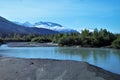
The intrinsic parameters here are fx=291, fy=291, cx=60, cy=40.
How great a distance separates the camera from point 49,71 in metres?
19.4

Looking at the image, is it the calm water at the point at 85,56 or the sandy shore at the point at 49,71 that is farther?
the calm water at the point at 85,56

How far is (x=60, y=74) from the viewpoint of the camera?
18.6 m

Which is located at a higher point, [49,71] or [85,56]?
[49,71]

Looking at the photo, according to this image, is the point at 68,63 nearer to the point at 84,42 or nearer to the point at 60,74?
the point at 60,74

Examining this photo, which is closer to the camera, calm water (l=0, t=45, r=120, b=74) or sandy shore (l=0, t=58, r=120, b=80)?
sandy shore (l=0, t=58, r=120, b=80)

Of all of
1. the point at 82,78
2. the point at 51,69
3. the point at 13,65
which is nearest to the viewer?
the point at 82,78

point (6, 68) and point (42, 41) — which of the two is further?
point (42, 41)

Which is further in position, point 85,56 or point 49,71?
point 85,56

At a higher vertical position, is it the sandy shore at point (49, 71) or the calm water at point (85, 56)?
the sandy shore at point (49, 71)

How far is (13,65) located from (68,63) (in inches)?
163

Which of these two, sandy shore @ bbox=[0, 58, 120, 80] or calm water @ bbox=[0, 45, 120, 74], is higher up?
sandy shore @ bbox=[0, 58, 120, 80]

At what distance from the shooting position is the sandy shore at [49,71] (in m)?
17.9

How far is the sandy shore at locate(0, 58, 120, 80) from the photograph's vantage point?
17.9 metres

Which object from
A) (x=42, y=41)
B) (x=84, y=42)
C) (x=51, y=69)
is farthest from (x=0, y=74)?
(x=42, y=41)
